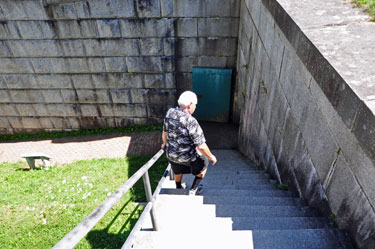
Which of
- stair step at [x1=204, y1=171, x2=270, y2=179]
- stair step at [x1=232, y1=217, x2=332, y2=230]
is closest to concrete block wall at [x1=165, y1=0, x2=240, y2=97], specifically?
stair step at [x1=204, y1=171, x2=270, y2=179]

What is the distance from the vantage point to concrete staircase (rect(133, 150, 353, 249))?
2.18 metres

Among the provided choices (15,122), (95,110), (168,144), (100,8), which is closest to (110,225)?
(168,144)

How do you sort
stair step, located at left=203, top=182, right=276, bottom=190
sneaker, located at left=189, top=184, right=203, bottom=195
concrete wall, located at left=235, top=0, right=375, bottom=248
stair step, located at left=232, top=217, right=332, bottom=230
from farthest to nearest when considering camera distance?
stair step, located at left=203, top=182, right=276, bottom=190 → sneaker, located at left=189, top=184, right=203, bottom=195 → stair step, located at left=232, top=217, right=332, bottom=230 → concrete wall, located at left=235, top=0, right=375, bottom=248

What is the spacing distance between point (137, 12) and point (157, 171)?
4167mm

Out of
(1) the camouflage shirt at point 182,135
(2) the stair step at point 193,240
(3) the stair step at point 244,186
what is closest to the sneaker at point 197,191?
(3) the stair step at point 244,186

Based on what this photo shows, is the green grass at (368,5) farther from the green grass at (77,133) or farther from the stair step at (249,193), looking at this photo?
the green grass at (77,133)

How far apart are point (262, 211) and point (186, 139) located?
1.24m

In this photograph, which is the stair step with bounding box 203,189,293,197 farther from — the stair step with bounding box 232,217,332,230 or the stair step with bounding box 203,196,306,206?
the stair step with bounding box 232,217,332,230

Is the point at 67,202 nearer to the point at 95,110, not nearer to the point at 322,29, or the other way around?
the point at 95,110

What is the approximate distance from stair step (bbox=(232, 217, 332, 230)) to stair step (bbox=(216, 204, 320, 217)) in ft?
0.61

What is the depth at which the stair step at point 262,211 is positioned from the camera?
2717 millimetres

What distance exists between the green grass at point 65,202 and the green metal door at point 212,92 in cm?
250

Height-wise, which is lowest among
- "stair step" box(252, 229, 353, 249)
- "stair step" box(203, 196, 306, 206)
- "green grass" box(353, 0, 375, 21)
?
"stair step" box(203, 196, 306, 206)

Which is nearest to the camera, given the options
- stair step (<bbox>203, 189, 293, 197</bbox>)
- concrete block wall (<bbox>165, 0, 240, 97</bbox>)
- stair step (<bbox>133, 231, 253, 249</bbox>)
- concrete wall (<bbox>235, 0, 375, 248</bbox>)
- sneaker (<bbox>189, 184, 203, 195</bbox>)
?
concrete wall (<bbox>235, 0, 375, 248</bbox>)
